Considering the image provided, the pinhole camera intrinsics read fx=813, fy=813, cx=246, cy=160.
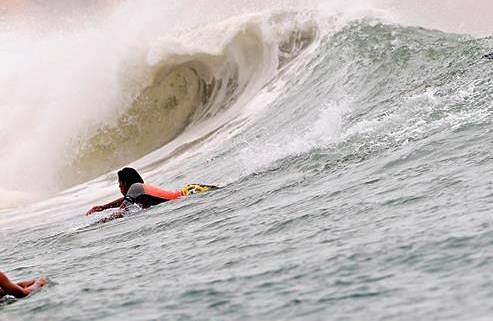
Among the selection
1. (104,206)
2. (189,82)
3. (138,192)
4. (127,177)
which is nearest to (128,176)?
(127,177)

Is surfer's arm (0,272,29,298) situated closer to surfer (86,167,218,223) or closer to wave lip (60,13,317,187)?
surfer (86,167,218,223)

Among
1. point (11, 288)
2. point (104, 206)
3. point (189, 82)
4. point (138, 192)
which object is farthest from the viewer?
point (189, 82)

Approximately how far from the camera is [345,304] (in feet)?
16.3

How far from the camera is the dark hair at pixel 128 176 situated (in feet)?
39.5

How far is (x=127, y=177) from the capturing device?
476 inches

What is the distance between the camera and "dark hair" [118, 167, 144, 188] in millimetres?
12039

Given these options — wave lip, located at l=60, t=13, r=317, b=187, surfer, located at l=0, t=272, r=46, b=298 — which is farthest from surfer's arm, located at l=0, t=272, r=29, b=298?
wave lip, located at l=60, t=13, r=317, b=187

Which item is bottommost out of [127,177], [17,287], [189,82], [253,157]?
[17,287]

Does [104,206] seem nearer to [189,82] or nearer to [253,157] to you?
[253,157]

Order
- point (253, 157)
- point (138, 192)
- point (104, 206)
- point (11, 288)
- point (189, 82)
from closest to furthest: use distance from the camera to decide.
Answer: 1. point (11, 288)
2. point (138, 192)
3. point (104, 206)
4. point (253, 157)
5. point (189, 82)

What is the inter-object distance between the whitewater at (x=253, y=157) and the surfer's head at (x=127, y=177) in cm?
59

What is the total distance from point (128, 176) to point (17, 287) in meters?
4.82

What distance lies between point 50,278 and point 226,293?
2.93 metres

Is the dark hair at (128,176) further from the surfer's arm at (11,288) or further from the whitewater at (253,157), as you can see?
the surfer's arm at (11,288)
